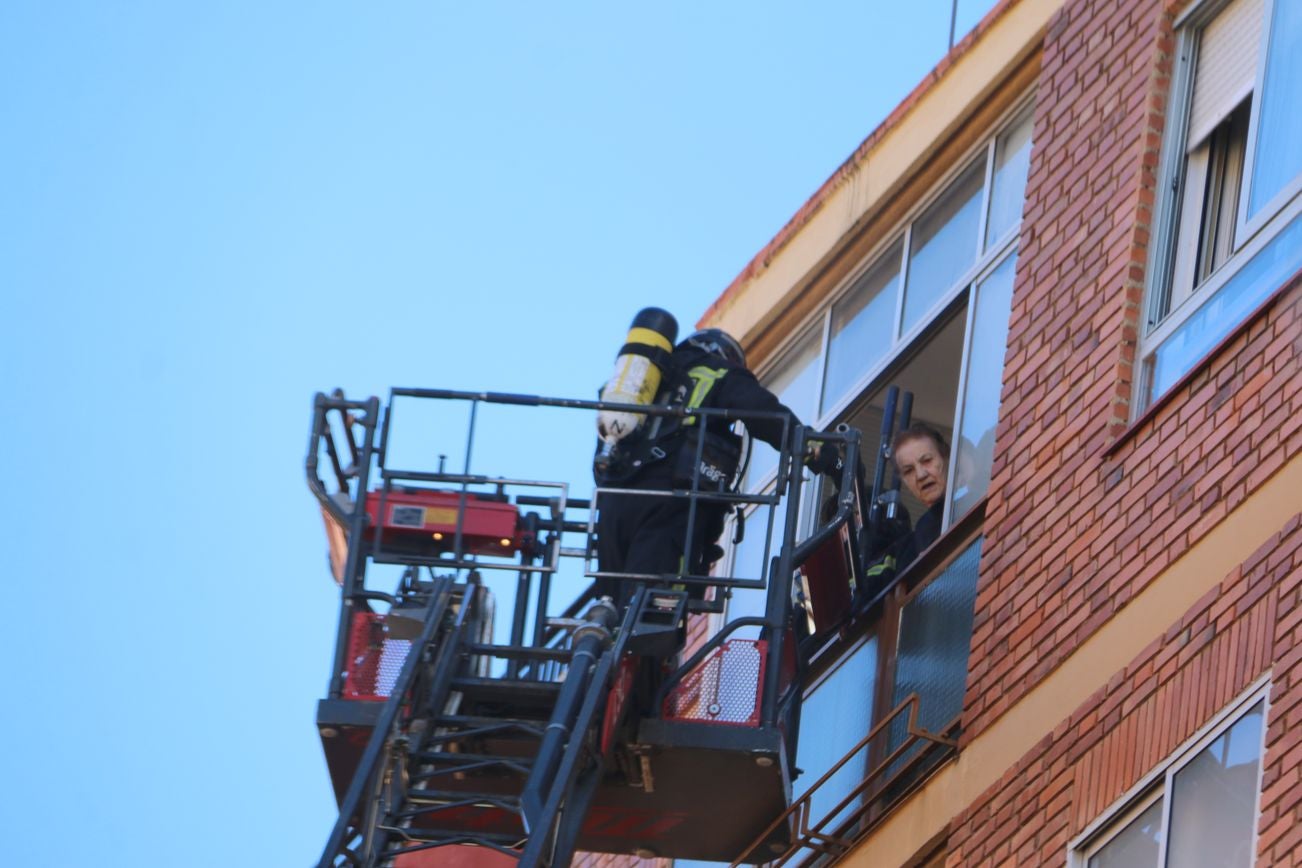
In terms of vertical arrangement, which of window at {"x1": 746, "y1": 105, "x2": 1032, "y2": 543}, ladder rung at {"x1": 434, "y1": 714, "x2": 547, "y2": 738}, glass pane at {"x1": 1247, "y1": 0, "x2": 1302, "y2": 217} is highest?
window at {"x1": 746, "y1": 105, "x2": 1032, "y2": 543}

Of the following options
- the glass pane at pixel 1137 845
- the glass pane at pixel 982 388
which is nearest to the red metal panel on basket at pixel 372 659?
the glass pane at pixel 982 388

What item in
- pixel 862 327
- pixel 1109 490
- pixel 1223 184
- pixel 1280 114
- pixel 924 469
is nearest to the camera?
pixel 1109 490

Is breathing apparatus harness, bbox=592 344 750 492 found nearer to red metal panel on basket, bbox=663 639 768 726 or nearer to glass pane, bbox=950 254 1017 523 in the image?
red metal panel on basket, bbox=663 639 768 726

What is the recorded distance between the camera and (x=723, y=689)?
1243 centimetres

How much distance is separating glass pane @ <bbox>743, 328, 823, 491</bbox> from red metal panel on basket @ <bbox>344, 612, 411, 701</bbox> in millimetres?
4793

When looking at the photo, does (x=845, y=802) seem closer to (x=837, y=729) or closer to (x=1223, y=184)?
(x=837, y=729)

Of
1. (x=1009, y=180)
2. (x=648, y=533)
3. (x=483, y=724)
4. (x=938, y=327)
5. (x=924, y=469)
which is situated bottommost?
(x=483, y=724)

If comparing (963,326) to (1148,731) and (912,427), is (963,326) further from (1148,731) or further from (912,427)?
Result: (1148,731)

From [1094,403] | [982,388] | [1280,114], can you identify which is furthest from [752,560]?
[1280,114]

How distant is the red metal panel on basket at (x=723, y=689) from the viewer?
12398 millimetres

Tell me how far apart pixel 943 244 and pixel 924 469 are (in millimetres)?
1752

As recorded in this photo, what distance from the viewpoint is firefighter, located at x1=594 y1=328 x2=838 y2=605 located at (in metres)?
13.1

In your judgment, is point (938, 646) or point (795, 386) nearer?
point (938, 646)

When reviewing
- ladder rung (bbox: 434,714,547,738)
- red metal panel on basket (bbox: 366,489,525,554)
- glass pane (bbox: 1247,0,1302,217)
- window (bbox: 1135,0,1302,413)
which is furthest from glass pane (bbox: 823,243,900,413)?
ladder rung (bbox: 434,714,547,738)
